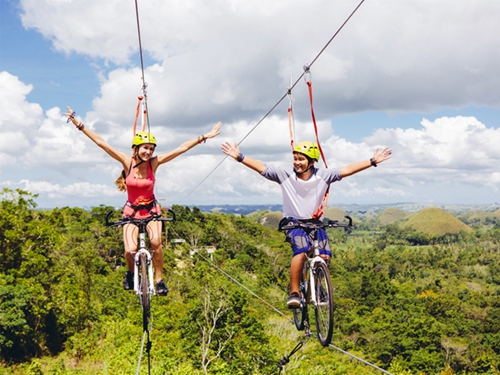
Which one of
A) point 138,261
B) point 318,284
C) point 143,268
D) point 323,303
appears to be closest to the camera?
point 323,303

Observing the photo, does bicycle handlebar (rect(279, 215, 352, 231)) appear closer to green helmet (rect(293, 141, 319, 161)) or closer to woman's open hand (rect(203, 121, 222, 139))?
green helmet (rect(293, 141, 319, 161))

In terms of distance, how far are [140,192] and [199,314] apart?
34.1 m

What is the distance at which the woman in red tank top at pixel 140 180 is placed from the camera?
6297mm

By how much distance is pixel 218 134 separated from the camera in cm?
690

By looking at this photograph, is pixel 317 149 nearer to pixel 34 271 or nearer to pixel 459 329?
pixel 34 271

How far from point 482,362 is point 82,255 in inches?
1862

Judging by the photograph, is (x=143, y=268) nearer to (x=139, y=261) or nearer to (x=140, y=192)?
(x=139, y=261)

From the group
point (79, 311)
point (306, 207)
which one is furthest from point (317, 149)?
point (79, 311)

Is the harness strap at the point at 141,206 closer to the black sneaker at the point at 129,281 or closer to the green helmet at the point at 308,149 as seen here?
the black sneaker at the point at 129,281

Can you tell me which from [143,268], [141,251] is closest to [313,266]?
[143,268]

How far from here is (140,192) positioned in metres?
6.40

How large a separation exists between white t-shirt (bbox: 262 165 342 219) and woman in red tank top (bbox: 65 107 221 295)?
1628mm

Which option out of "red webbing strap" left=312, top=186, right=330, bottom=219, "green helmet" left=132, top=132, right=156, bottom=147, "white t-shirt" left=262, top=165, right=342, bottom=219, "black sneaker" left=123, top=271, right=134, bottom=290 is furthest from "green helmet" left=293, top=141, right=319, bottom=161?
"black sneaker" left=123, top=271, right=134, bottom=290

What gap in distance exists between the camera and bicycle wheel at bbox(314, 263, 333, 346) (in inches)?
206
